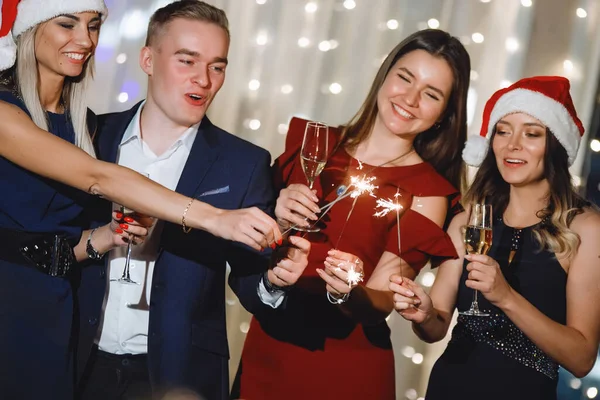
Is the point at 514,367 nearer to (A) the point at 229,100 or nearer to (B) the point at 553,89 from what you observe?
(B) the point at 553,89

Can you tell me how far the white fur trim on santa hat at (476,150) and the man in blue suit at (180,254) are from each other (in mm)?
736

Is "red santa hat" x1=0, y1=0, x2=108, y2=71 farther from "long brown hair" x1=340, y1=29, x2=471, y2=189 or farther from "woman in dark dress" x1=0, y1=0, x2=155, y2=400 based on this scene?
"long brown hair" x1=340, y1=29, x2=471, y2=189

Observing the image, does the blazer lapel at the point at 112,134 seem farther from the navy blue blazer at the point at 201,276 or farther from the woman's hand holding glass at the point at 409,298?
the woman's hand holding glass at the point at 409,298

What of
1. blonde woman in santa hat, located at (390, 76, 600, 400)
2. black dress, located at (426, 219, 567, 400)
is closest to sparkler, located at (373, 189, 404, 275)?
blonde woman in santa hat, located at (390, 76, 600, 400)

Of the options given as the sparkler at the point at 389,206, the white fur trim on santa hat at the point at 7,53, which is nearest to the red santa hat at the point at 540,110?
the sparkler at the point at 389,206

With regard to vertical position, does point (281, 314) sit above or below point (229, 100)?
below

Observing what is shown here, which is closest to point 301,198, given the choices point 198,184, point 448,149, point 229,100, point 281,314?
point 198,184


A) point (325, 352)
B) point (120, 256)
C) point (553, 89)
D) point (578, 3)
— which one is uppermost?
point (578, 3)

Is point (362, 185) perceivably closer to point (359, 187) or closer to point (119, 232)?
point (359, 187)

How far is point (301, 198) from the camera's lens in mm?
2180

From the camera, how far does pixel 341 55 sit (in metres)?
3.93

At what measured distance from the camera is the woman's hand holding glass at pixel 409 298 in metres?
2.18

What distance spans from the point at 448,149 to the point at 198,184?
3.19ft

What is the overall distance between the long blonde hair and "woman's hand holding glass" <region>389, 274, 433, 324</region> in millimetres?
1043
